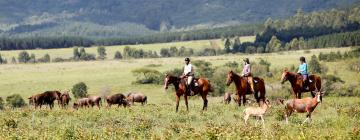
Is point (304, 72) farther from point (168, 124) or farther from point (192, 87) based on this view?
point (168, 124)

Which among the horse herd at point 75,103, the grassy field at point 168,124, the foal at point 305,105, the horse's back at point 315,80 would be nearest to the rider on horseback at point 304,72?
the horse's back at point 315,80

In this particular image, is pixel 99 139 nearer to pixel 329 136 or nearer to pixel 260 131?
pixel 260 131

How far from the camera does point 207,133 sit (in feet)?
57.0

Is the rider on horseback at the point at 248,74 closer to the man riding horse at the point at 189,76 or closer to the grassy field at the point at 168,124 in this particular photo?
the grassy field at the point at 168,124

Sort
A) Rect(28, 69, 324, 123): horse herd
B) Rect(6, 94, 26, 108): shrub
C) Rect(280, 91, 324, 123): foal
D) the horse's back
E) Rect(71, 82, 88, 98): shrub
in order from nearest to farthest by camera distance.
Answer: Rect(280, 91, 324, 123): foal < Rect(28, 69, 324, 123): horse herd < the horse's back < Rect(6, 94, 26, 108): shrub < Rect(71, 82, 88, 98): shrub

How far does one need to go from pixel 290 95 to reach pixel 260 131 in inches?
2186

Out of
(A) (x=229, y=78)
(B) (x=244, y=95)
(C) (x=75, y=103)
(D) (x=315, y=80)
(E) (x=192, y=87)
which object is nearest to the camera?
(A) (x=229, y=78)

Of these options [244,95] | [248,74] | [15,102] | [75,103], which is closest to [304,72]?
[248,74]

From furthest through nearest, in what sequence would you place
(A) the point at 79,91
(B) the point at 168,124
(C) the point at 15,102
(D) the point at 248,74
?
(A) the point at 79,91 < (C) the point at 15,102 < (D) the point at 248,74 < (B) the point at 168,124

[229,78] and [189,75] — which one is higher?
[189,75]

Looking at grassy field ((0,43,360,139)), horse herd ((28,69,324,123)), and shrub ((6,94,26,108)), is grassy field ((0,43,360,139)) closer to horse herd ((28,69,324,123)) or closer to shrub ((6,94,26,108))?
horse herd ((28,69,324,123))

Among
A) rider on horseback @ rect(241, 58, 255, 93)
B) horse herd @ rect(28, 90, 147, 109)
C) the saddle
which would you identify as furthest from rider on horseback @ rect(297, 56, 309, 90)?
horse herd @ rect(28, 90, 147, 109)

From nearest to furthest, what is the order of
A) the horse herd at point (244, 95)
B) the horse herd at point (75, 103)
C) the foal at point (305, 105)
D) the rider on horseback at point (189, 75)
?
the foal at point (305, 105) < the horse herd at point (244, 95) < the rider on horseback at point (189, 75) < the horse herd at point (75, 103)

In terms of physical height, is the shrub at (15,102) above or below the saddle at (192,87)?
below
